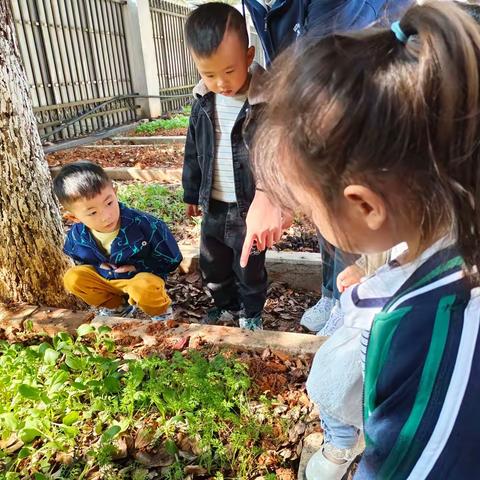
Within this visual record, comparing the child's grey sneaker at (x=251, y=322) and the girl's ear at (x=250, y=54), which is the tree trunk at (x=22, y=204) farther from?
the girl's ear at (x=250, y=54)

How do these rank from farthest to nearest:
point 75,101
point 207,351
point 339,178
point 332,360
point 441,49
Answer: point 75,101
point 207,351
point 332,360
point 339,178
point 441,49

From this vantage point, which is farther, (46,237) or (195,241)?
(195,241)

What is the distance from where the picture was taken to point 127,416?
188 cm

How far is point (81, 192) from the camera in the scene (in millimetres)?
2473

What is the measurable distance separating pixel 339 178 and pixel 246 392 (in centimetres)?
143

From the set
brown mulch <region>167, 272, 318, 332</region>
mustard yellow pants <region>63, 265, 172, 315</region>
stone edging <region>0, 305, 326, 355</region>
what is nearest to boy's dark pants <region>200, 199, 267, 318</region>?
brown mulch <region>167, 272, 318, 332</region>

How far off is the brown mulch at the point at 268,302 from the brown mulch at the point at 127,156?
294 cm

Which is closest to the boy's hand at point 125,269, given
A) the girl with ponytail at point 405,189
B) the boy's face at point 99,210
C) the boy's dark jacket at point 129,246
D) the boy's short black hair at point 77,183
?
the boy's dark jacket at point 129,246

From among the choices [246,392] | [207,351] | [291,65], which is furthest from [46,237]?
[291,65]

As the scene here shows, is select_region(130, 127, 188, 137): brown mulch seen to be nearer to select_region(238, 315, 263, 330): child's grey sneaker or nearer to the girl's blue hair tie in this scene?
select_region(238, 315, 263, 330): child's grey sneaker

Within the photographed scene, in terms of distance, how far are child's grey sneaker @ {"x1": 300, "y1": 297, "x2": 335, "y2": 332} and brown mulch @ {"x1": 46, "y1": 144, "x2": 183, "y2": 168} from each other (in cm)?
372

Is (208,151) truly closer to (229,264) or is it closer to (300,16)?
(229,264)

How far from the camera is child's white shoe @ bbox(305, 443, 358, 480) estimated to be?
4.95 ft

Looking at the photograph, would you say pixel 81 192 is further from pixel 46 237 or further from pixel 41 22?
pixel 41 22
